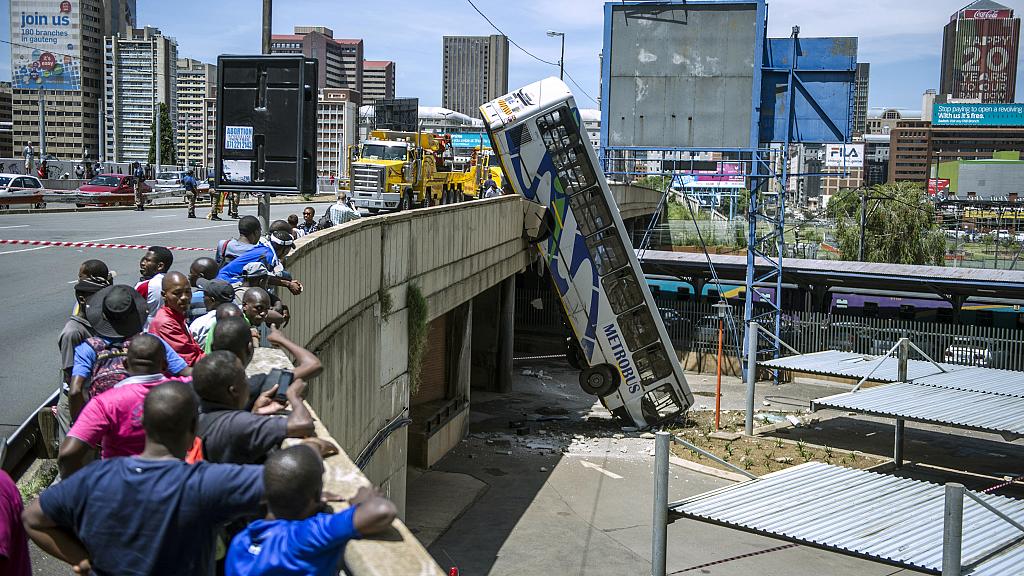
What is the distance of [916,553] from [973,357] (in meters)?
20.2

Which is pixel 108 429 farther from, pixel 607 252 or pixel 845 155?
pixel 845 155

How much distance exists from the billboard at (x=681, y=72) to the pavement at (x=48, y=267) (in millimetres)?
12251

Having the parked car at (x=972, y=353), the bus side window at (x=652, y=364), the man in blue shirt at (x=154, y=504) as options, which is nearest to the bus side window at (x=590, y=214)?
the bus side window at (x=652, y=364)

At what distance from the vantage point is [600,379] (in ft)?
73.1

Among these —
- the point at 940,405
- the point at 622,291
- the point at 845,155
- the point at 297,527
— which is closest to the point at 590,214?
the point at 622,291

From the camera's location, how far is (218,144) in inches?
392

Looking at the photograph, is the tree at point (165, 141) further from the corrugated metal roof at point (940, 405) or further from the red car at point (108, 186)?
the corrugated metal roof at point (940, 405)

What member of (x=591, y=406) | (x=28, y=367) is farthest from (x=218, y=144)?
(x=591, y=406)

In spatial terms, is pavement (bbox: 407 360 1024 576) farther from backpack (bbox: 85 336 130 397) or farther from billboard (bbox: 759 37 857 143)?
backpack (bbox: 85 336 130 397)

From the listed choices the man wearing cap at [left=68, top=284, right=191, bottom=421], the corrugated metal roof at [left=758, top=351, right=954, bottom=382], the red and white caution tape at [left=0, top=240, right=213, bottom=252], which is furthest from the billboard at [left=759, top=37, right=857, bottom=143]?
the man wearing cap at [left=68, top=284, right=191, bottom=421]

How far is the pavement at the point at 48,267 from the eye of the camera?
10977 millimetres

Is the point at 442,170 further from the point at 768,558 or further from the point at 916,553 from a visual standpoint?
the point at 916,553

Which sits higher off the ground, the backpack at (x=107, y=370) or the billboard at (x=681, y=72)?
the billboard at (x=681, y=72)

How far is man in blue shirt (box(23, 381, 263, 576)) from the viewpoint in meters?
3.48
